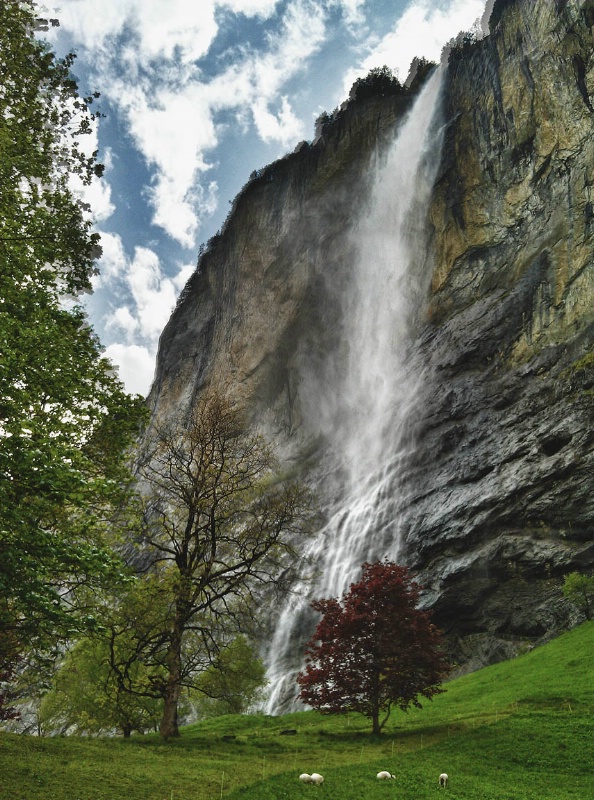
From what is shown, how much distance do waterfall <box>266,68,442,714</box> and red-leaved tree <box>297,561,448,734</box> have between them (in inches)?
636

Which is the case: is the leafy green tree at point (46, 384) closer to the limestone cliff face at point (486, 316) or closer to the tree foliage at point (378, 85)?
the limestone cliff face at point (486, 316)

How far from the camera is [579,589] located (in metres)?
26.7

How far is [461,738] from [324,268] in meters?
63.7

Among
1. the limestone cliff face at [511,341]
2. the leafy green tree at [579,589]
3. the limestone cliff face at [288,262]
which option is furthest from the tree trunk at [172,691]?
the limestone cliff face at [288,262]

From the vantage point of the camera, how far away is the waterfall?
37.9 m

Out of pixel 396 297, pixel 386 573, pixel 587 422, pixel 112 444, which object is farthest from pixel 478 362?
pixel 112 444

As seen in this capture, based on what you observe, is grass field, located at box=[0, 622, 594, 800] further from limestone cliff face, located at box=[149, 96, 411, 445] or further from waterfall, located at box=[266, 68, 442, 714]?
limestone cliff face, located at box=[149, 96, 411, 445]

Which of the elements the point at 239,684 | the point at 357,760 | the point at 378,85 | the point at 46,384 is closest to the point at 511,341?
the point at 239,684

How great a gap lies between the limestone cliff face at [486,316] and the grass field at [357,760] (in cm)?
1223

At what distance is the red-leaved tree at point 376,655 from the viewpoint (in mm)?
16516

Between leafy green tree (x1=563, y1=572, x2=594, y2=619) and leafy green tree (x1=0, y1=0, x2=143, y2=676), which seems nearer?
leafy green tree (x1=0, y1=0, x2=143, y2=676)

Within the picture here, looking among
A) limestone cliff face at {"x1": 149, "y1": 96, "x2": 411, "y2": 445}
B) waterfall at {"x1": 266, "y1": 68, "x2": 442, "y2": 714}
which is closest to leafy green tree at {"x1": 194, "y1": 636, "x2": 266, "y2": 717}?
waterfall at {"x1": 266, "y1": 68, "x2": 442, "y2": 714}

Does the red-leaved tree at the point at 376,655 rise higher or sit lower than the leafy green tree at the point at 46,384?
lower

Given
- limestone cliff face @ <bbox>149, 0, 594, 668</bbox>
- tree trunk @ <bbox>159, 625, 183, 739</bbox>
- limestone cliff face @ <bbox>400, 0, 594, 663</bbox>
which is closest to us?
tree trunk @ <bbox>159, 625, 183, 739</bbox>
